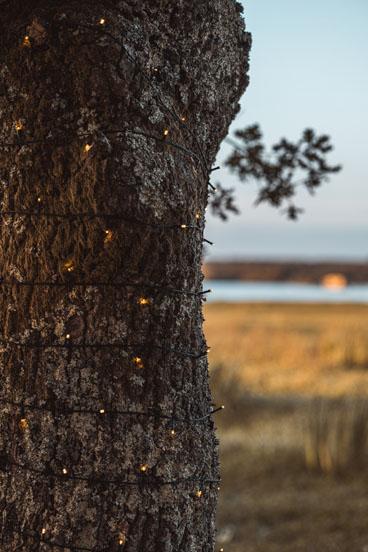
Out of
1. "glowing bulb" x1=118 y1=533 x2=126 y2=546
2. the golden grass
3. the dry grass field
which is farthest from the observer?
the golden grass

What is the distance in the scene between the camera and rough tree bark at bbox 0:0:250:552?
5.95 feet

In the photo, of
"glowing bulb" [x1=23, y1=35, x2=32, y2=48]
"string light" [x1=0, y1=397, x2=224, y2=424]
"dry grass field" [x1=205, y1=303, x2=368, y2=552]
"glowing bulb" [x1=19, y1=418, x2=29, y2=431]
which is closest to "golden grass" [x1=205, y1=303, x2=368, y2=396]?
"dry grass field" [x1=205, y1=303, x2=368, y2=552]

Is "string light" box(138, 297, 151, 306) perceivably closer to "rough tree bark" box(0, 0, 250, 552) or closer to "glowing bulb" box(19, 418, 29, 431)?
"rough tree bark" box(0, 0, 250, 552)

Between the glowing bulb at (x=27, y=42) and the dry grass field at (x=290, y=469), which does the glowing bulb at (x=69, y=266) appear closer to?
the glowing bulb at (x=27, y=42)

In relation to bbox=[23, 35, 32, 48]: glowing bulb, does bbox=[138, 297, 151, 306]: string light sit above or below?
below

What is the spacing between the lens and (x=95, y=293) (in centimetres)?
183

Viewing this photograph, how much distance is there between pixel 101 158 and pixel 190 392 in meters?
0.62

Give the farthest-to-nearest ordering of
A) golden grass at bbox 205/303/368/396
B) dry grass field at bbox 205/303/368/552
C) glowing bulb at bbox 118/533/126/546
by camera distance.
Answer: golden grass at bbox 205/303/368/396
dry grass field at bbox 205/303/368/552
glowing bulb at bbox 118/533/126/546

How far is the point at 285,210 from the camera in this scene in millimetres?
3324

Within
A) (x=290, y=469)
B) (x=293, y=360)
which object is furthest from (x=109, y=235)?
(x=293, y=360)

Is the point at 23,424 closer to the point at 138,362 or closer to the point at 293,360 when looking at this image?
the point at 138,362

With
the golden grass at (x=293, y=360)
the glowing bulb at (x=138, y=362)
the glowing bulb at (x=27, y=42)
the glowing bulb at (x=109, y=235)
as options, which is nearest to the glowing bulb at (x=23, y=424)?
the glowing bulb at (x=138, y=362)

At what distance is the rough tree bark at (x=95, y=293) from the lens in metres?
1.81

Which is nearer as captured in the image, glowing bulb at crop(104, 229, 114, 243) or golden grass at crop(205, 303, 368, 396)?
glowing bulb at crop(104, 229, 114, 243)
